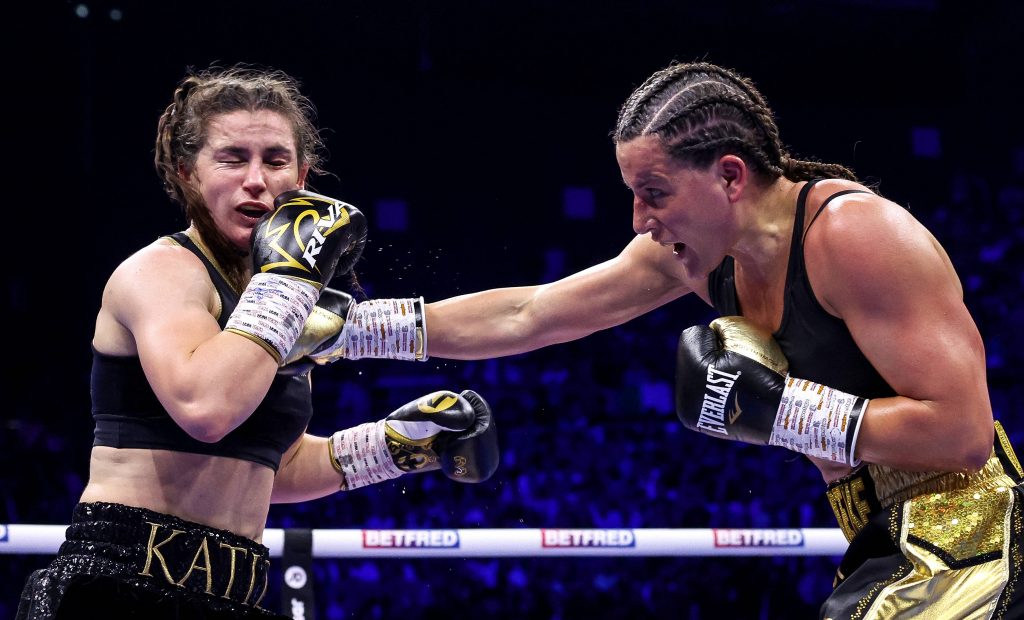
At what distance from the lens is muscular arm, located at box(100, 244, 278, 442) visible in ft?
5.15

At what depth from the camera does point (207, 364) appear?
1.57m

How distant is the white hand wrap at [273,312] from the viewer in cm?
164

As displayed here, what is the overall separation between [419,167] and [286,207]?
358cm

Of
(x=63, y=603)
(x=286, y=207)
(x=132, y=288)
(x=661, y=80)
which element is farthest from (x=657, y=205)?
(x=63, y=603)

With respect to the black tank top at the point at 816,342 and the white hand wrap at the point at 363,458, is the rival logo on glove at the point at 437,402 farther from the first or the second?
the black tank top at the point at 816,342

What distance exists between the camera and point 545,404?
18.4 ft

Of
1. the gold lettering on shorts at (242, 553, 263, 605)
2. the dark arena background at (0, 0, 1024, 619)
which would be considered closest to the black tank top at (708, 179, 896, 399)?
the gold lettering on shorts at (242, 553, 263, 605)

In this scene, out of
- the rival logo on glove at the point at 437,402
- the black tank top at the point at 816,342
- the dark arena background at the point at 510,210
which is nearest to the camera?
the black tank top at the point at 816,342

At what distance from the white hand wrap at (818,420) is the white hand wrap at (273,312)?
79 cm

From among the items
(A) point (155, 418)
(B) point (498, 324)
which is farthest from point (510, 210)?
(A) point (155, 418)

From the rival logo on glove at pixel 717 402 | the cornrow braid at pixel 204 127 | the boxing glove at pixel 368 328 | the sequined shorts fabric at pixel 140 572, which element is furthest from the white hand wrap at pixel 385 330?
the rival logo on glove at pixel 717 402

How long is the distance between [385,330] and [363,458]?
270 mm

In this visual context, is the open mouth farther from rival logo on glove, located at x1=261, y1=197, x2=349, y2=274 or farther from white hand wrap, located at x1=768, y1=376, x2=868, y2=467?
white hand wrap, located at x1=768, y1=376, x2=868, y2=467

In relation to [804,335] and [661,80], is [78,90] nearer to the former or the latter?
[661,80]
